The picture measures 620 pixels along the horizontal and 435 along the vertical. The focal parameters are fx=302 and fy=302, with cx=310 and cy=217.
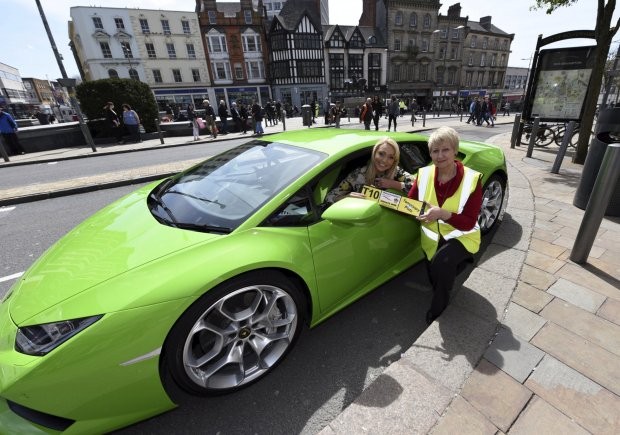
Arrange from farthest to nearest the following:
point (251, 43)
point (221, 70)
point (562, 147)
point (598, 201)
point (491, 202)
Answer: point (251, 43), point (221, 70), point (562, 147), point (491, 202), point (598, 201)

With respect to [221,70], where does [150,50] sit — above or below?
above

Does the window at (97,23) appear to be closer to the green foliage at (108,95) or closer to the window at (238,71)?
the window at (238,71)

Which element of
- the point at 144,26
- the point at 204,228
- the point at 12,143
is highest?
the point at 144,26

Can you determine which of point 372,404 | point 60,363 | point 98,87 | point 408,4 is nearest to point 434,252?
point 372,404

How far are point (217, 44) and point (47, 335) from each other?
44.4 metres

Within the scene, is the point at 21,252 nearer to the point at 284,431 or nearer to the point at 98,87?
the point at 284,431

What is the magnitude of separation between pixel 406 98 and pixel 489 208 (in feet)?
159

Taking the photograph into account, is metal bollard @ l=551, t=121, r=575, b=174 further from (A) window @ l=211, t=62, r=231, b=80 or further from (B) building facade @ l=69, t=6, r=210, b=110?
(A) window @ l=211, t=62, r=231, b=80

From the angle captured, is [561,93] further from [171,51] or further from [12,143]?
[171,51]

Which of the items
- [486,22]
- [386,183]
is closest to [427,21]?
[486,22]

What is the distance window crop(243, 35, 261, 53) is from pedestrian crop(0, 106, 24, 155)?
108ft

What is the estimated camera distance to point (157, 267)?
1.50m

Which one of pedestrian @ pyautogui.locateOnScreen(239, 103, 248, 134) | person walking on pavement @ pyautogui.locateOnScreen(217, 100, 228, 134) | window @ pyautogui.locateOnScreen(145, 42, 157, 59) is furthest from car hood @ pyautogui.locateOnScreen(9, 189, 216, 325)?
window @ pyautogui.locateOnScreen(145, 42, 157, 59)

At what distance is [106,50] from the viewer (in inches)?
1351
